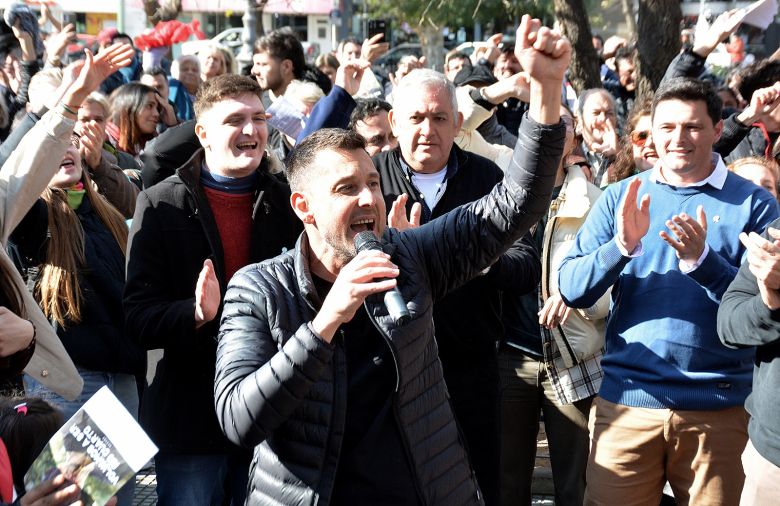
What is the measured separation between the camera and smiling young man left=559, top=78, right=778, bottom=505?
3.92 metres

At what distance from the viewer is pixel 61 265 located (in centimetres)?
416

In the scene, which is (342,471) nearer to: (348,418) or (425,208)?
(348,418)

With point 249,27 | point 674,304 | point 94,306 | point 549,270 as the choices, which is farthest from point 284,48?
point 249,27

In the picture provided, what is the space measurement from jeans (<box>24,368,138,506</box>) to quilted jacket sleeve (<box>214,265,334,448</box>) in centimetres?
158

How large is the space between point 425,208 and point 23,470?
6.79 ft

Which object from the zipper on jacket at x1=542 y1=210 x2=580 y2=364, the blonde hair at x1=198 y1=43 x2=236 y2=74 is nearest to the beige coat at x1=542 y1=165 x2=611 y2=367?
the zipper on jacket at x1=542 y1=210 x2=580 y2=364

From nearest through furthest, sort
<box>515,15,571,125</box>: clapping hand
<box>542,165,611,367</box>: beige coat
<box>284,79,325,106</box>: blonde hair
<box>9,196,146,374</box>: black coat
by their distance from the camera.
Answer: <box>515,15,571,125</box>: clapping hand
<box>9,196,146,374</box>: black coat
<box>542,165,611,367</box>: beige coat
<box>284,79,325,106</box>: blonde hair

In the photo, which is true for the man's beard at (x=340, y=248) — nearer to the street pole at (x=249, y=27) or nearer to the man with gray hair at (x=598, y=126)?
the man with gray hair at (x=598, y=126)

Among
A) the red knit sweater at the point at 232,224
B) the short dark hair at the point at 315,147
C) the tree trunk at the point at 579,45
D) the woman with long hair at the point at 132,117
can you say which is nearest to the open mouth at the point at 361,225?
the short dark hair at the point at 315,147

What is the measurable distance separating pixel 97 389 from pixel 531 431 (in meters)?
2.07

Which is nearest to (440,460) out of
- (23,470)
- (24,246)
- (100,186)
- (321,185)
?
(321,185)

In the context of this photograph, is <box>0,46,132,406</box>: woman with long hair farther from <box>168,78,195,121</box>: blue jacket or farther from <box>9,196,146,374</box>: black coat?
<box>168,78,195,121</box>: blue jacket

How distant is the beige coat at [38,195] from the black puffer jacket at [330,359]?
1.11 m

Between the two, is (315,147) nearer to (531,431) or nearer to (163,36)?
(531,431)
